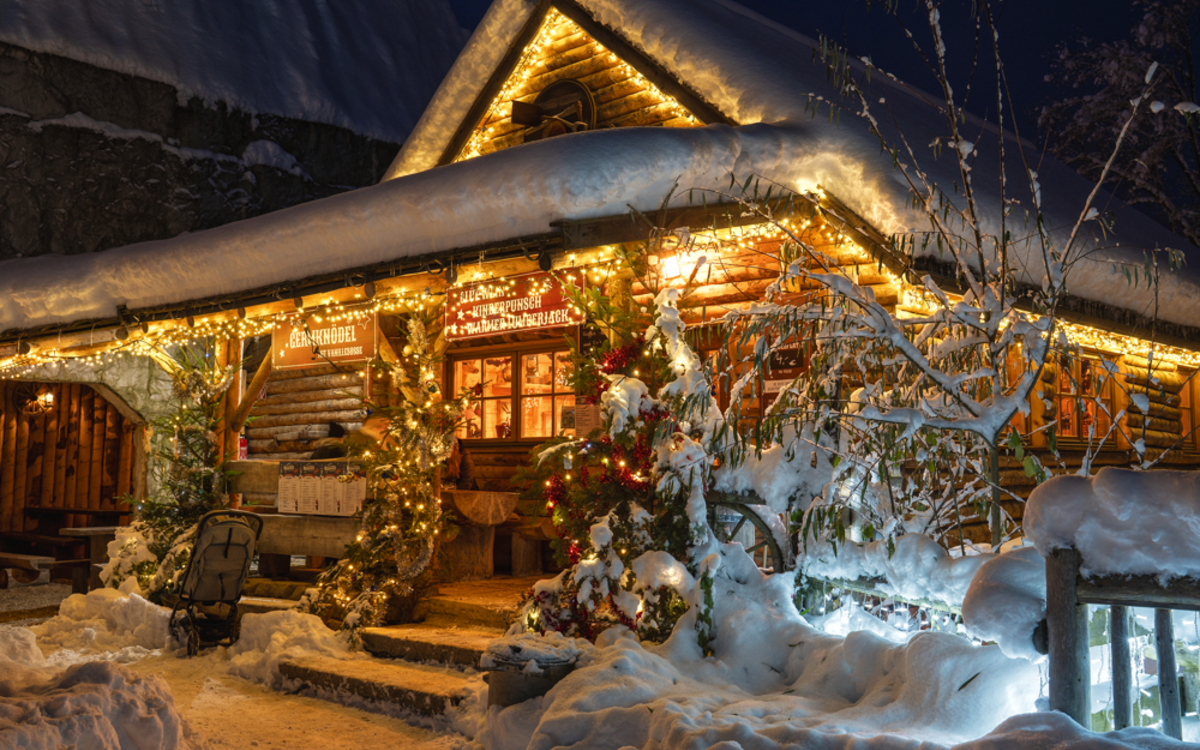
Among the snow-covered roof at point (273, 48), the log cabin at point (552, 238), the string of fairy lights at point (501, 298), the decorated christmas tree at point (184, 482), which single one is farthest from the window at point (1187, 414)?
the snow-covered roof at point (273, 48)

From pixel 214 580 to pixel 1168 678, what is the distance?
7.83m

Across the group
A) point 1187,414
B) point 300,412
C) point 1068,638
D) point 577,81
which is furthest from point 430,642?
point 1187,414

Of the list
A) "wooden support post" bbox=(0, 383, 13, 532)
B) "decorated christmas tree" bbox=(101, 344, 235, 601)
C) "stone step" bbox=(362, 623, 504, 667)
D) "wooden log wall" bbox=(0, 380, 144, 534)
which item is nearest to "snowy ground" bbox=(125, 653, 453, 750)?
"stone step" bbox=(362, 623, 504, 667)

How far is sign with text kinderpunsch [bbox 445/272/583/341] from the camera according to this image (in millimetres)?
7551

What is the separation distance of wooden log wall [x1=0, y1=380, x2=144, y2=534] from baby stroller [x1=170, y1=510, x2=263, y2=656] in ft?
29.0

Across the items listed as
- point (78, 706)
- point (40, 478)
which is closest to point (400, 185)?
point (78, 706)

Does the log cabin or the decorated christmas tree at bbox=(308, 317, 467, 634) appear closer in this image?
the log cabin

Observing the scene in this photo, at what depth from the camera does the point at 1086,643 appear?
3000 millimetres

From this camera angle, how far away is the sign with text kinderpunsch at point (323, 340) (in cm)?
857

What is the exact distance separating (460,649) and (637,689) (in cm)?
284

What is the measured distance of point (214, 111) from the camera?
72.1 feet

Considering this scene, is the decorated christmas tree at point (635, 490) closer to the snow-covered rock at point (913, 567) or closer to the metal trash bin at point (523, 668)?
the metal trash bin at point (523, 668)

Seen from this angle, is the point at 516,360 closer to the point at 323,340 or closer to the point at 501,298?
the point at 323,340

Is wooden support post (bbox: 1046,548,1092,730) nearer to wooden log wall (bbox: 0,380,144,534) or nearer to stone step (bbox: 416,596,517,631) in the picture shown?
stone step (bbox: 416,596,517,631)
